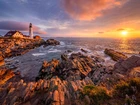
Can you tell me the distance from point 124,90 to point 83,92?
3.05m

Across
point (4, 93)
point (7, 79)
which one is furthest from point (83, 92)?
point (7, 79)

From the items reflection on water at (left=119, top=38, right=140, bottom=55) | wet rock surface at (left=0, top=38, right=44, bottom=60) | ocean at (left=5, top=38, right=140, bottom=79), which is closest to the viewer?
ocean at (left=5, top=38, right=140, bottom=79)

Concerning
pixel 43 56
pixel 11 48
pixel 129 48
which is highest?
pixel 129 48

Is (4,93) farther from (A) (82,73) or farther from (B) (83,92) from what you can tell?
(A) (82,73)

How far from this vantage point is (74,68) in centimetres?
2181

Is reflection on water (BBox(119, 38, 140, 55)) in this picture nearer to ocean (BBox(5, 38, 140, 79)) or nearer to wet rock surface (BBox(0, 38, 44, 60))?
ocean (BBox(5, 38, 140, 79))

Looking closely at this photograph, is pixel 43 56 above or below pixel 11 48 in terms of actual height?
below

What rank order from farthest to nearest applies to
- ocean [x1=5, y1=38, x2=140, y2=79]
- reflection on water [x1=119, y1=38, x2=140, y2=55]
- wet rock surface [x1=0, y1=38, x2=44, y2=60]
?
1. reflection on water [x1=119, y1=38, x2=140, y2=55]
2. wet rock surface [x1=0, y1=38, x2=44, y2=60]
3. ocean [x1=5, y1=38, x2=140, y2=79]

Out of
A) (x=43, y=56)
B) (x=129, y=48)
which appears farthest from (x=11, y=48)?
(x=129, y=48)

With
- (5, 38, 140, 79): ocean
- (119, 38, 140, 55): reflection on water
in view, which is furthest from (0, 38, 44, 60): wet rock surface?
(119, 38, 140, 55): reflection on water

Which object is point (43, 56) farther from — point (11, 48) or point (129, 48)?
point (129, 48)

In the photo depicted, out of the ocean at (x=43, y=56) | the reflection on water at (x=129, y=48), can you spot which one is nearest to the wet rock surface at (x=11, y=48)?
the ocean at (x=43, y=56)

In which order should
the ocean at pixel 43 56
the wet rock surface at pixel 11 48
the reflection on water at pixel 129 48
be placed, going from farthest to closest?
the reflection on water at pixel 129 48
the wet rock surface at pixel 11 48
the ocean at pixel 43 56

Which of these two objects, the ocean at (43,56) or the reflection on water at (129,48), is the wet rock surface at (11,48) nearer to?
the ocean at (43,56)
